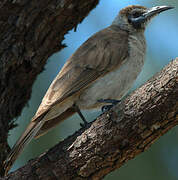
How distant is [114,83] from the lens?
433cm

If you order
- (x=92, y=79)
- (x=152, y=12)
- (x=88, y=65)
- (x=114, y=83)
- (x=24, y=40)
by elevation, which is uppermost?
(x=24, y=40)

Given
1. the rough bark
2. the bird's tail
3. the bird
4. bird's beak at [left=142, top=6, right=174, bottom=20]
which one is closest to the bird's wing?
the bird

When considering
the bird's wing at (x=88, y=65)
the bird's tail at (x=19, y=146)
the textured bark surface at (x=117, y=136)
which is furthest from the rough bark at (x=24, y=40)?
the textured bark surface at (x=117, y=136)

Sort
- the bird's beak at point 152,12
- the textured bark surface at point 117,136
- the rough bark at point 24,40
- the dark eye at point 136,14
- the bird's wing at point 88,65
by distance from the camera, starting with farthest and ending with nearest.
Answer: the dark eye at point 136,14
the bird's beak at point 152,12
the rough bark at point 24,40
the bird's wing at point 88,65
the textured bark surface at point 117,136

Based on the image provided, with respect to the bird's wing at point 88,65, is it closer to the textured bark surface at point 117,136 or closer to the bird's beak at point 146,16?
the bird's beak at point 146,16

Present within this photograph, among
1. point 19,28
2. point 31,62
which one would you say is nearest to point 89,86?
point 31,62

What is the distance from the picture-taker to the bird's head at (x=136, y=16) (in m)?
5.38

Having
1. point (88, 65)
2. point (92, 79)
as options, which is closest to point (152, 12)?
point (88, 65)

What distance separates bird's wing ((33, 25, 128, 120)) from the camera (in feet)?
13.3

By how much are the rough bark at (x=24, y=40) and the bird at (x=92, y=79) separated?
39 cm

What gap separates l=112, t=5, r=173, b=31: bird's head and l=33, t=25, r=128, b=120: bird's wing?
44 centimetres

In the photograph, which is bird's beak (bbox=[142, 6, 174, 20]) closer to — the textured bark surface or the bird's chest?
the bird's chest

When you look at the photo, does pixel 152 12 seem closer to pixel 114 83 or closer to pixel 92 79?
pixel 114 83

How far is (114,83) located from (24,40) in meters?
1.20
